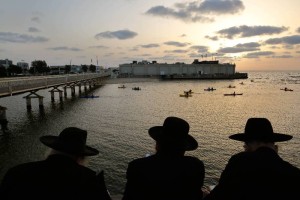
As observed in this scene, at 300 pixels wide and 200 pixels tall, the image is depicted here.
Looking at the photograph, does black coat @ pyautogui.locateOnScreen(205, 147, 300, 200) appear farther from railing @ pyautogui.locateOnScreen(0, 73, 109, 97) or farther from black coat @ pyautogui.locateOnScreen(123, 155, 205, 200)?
railing @ pyautogui.locateOnScreen(0, 73, 109, 97)

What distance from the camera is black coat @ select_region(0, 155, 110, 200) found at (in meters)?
3.33

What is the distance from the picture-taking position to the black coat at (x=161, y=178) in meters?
3.88

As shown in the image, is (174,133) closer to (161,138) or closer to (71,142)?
(161,138)

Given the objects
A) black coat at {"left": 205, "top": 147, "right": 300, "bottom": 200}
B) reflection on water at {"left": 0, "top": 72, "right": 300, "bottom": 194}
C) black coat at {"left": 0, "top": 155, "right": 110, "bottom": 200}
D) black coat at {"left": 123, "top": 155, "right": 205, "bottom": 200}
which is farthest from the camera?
reflection on water at {"left": 0, "top": 72, "right": 300, "bottom": 194}

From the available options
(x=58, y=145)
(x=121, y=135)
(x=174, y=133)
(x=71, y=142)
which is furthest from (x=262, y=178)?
(x=121, y=135)

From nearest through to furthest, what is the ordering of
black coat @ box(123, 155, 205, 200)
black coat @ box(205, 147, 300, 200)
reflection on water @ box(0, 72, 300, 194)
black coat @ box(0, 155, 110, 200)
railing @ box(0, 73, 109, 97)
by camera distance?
black coat @ box(0, 155, 110, 200)
black coat @ box(205, 147, 300, 200)
black coat @ box(123, 155, 205, 200)
reflection on water @ box(0, 72, 300, 194)
railing @ box(0, 73, 109, 97)

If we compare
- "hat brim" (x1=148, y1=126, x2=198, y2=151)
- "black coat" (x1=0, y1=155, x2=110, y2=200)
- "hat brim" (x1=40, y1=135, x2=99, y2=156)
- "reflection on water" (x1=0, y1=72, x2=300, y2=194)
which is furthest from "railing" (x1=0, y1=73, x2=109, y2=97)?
"black coat" (x1=0, y1=155, x2=110, y2=200)

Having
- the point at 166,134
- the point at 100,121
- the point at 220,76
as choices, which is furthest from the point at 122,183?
the point at 220,76

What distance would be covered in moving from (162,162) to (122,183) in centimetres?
1221

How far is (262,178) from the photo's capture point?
3.72 m

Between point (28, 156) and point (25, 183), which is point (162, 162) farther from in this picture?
point (28, 156)

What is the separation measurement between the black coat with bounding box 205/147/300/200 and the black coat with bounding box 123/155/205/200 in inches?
20.8

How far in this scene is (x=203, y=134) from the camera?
28.0 metres

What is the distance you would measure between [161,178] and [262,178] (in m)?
1.23
